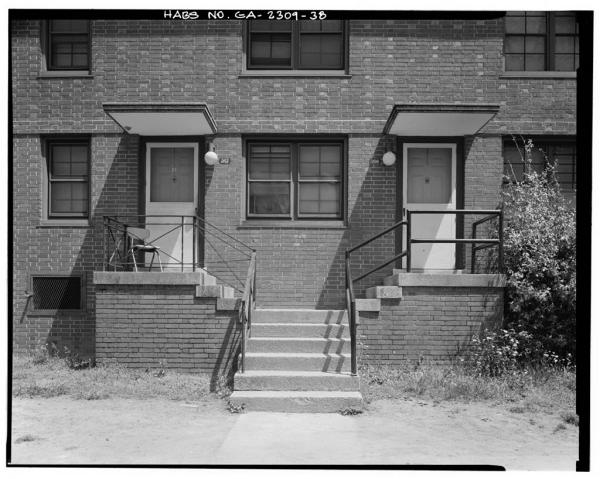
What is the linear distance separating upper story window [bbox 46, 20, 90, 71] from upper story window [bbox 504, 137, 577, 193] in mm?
7731

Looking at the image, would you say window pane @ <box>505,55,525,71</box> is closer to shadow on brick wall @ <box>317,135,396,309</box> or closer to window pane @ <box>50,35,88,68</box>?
shadow on brick wall @ <box>317,135,396,309</box>

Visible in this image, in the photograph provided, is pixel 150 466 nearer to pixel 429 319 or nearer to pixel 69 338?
pixel 429 319

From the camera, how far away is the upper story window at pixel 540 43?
12156mm

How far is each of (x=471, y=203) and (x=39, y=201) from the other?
762cm

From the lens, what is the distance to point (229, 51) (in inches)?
473

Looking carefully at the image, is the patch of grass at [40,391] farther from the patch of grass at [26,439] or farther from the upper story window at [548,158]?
the upper story window at [548,158]

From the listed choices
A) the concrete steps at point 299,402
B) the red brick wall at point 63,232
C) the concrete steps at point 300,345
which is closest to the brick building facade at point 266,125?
the red brick wall at point 63,232

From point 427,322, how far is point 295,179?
358cm

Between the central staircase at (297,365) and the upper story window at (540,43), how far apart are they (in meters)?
5.75

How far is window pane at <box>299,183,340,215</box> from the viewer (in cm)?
1209

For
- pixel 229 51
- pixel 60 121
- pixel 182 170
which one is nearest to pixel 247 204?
pixel 182 170

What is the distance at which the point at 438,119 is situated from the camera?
1112 centimetres

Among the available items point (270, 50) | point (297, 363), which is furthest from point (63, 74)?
point (297, 363)

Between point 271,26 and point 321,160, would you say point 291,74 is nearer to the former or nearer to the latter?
point 271,26
